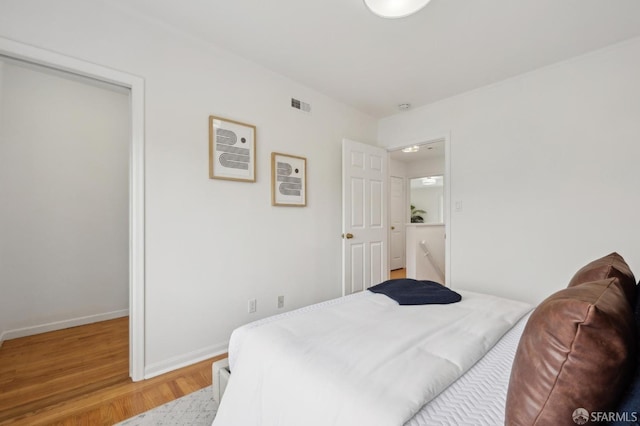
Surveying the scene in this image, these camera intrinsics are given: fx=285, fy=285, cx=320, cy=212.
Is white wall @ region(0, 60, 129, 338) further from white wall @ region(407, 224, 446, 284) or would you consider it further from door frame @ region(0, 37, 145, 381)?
white wall @ region(407, 224, 446, 284)

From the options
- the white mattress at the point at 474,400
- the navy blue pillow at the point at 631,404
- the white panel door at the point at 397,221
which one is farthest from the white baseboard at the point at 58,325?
the white panel door at the point at 397,221

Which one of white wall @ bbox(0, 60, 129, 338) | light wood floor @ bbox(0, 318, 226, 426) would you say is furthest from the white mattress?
white wall @ bbox(0, 60, 129, 338)

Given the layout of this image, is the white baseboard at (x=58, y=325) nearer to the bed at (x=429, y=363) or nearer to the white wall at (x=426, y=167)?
the bed at (x=429, y=363)

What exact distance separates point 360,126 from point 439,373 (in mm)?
3243

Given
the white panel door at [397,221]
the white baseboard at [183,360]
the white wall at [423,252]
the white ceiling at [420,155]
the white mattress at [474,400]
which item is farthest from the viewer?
the white panel door at [397,221]

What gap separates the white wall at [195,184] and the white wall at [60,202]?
65cm

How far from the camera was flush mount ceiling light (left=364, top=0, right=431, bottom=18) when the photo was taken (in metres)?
1.67

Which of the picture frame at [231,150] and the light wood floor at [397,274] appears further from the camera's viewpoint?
the light wood floor at [397,274]

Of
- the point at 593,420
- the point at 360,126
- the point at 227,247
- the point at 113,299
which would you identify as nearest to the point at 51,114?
the point at 113,299

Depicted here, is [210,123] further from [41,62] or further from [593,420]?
[593,420]

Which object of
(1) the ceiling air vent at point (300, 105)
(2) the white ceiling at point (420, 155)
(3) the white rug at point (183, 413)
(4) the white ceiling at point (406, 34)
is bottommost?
(3) the white rug at point (183, 413)

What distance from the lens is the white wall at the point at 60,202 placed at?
8.94 feet

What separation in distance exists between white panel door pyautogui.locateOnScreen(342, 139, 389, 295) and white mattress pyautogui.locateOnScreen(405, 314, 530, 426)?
7.30 feet

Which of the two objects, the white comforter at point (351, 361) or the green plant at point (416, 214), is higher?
the green plant at point (416, 214)
